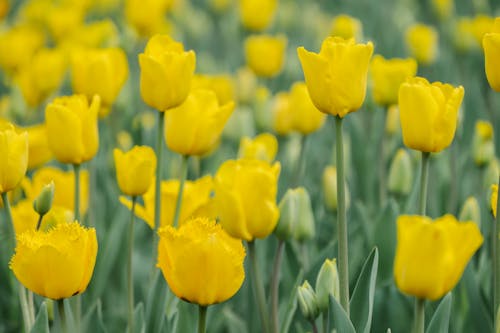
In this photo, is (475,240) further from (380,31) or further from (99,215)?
(380,31)

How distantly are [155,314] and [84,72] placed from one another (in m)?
0.61

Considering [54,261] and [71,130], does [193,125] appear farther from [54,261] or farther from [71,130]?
[54,261]

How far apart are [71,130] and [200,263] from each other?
424mm

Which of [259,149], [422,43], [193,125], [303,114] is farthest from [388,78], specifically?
[422,43]

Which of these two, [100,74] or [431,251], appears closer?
[431,251]

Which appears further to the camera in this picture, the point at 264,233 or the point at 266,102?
the point at 266,102

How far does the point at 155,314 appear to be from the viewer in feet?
3.97

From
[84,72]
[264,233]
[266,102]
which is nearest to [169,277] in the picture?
[264,233]

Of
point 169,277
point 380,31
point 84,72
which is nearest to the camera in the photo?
point 169,277

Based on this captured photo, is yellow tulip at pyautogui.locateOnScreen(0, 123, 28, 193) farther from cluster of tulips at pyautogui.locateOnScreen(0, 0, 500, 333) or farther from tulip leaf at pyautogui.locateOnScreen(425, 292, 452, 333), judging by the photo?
tulip leaf at pyautogui.locateOnScreen(425, 292, 452, 333)

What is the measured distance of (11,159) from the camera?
110cm

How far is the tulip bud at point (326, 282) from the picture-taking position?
1111 mm

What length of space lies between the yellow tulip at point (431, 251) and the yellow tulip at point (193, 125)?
1.80 ft

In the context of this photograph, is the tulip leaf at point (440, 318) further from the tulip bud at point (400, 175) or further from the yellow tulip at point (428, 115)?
the tulip bud at point (400, 175)
